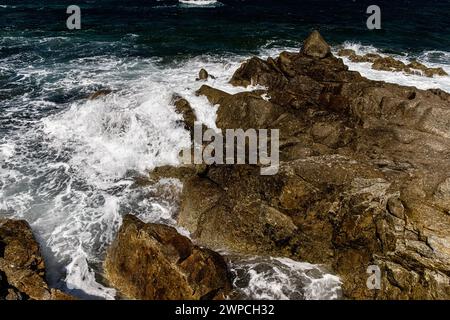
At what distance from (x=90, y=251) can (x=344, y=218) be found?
9.10 meters

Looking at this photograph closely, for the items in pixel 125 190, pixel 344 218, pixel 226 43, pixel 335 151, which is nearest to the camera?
pixel 344 218

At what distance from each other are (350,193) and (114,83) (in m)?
18.5

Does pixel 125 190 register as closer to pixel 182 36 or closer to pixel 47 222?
pixel 47 222

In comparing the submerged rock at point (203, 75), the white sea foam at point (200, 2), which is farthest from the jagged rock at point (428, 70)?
the white sea foam at point (200, 2)

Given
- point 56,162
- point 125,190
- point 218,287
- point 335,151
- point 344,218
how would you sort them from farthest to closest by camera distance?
1. point 56,162
2. point 125,190
3. point 335,151
4. point 344,218
5. point 218,287

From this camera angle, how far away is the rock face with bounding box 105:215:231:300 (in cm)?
1202

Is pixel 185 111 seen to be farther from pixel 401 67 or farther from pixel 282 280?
pixel 401 67

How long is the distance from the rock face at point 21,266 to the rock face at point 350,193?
5.31 metres

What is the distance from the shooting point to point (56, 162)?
773 inches

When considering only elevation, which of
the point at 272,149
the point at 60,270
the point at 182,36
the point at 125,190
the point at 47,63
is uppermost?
the point at 182,36

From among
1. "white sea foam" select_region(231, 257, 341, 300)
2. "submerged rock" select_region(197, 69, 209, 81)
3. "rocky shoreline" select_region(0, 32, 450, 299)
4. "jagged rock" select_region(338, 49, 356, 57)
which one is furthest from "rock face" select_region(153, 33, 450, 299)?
"jagged rock" select_region(338, 49, 356, 57)

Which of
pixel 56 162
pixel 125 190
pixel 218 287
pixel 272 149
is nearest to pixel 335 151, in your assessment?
pixel 272 149

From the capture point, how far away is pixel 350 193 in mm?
13828

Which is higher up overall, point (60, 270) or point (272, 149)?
point (272, 149)
